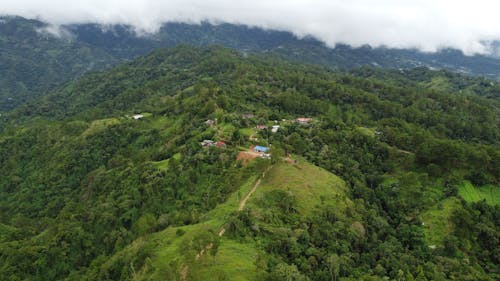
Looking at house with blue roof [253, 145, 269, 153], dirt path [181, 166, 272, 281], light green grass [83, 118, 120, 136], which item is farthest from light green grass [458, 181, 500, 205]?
light green grass [83, 118, 120, 136]

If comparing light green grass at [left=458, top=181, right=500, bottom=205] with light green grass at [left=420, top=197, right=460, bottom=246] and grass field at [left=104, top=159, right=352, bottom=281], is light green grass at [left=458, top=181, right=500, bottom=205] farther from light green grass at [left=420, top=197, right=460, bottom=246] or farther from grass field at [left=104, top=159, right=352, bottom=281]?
grass field at [left=104, top=159, right=352, bottom=281]

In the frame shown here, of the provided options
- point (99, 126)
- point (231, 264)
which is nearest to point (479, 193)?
point (231, 264)

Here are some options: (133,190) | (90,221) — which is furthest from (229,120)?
(90,221)

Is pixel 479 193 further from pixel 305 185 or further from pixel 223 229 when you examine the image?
pixel 223 229

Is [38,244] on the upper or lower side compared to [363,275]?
lower

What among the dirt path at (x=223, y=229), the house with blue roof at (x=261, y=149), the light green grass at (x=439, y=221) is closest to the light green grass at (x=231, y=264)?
the dirt path at (x=223, y=229)

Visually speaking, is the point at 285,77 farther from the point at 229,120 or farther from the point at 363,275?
the point at 363,275
